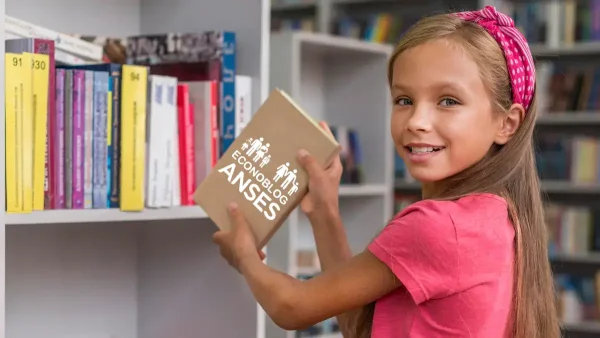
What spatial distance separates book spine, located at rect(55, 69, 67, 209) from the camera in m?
1.47

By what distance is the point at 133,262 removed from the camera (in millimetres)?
2023

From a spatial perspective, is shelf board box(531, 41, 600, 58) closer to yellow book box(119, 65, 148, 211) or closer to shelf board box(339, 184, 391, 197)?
shelf board box(339, 184, 391, 197)

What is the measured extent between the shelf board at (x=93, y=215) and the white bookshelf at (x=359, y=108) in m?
1.28

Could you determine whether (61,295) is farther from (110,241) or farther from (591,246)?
(591,246)

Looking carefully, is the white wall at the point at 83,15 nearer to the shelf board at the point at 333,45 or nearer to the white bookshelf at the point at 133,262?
the white bookshelf at the point at 133,262

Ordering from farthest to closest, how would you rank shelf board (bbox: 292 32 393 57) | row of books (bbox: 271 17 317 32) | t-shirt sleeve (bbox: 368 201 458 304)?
row of books (bbox: 271 17 317 32) < shelf board (bbox: 292 32 393 57) < t-shirt sleeve (bbox: 368 201 458 304)

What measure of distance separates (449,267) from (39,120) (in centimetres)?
70

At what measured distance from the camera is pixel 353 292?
49.2 inches

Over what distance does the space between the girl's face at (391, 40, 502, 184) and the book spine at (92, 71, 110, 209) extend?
0.54 meters

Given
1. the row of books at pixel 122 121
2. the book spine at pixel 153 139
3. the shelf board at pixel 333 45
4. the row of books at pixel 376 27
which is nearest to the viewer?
the row of books at pixel 122 121

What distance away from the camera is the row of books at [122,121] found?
141cm

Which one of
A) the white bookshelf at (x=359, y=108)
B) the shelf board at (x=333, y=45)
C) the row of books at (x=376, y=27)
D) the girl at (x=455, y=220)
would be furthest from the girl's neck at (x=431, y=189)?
the row of books at (x=376, y=27)

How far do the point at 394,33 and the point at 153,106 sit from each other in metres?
3.26

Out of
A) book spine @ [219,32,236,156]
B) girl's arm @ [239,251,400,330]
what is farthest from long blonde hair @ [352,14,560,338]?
book spine @ [219,32,236,156]
